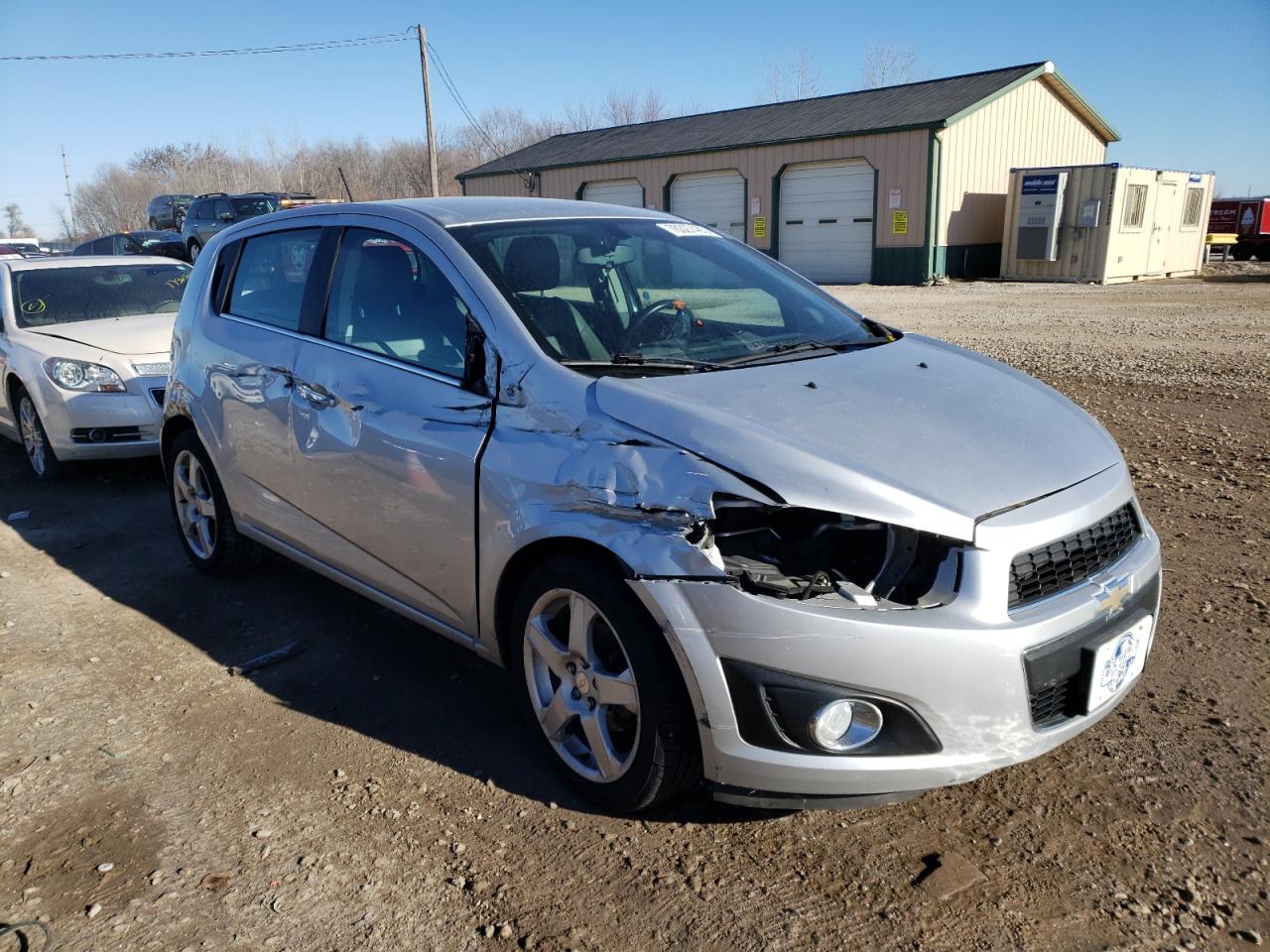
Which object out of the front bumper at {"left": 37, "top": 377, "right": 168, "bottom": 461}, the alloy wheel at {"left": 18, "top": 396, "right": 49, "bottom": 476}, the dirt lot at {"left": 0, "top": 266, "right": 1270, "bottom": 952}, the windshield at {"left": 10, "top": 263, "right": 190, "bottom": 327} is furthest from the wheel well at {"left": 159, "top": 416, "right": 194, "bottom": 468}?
the windshield at {"left": 10, "top": 263, "right": 190, "bottom": 327}

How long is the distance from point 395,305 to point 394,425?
0.50 m

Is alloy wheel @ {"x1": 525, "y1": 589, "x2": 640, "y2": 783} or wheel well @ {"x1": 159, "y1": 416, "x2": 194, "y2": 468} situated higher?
wheel well @ {"x1": 159, "y1": 416, "x2": 194, "y2": 468}

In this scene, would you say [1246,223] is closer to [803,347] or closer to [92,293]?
[92,293]

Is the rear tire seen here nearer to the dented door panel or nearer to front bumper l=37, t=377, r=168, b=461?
the dented door panel

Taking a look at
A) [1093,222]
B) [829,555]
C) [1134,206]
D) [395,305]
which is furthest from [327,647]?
[1134,206]

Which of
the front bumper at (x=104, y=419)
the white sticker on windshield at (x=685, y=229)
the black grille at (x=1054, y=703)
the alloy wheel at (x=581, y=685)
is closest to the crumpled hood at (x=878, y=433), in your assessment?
the black grille at (x=1054, y=703)

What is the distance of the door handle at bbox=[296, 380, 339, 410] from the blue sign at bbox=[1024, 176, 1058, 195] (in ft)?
77.8

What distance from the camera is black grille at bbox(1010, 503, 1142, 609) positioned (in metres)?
2.46

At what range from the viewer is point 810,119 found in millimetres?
28078

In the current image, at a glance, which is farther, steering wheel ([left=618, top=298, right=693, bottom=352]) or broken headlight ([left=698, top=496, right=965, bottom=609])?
steering wheel ([left=618, top=298, right=693, bottom=352])

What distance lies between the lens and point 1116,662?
8.77ft

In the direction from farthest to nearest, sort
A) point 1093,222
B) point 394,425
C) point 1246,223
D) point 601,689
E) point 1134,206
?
1. point 1246,223
2. point 1134,206
3. point 1093,222
4. point 394,425
5. point 601,689

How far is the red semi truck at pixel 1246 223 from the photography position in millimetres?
35094

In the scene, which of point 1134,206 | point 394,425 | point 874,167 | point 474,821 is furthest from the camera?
point 874,167
